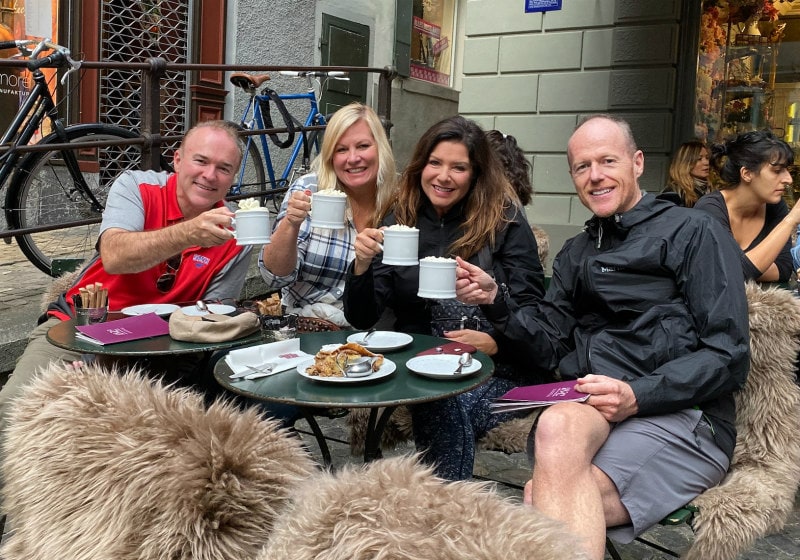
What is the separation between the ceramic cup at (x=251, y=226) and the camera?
247 cm

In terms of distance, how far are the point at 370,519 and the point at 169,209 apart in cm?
224

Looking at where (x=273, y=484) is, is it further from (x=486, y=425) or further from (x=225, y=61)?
(x=225, y=61)

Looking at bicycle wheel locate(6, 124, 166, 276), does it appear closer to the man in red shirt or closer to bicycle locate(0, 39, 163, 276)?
bicycle locate(0, 39, 163, 276)

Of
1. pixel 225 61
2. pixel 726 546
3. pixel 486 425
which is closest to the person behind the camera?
pixel 726 546

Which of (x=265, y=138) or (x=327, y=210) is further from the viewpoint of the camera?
(x=265, y=138)

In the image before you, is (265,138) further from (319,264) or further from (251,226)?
(251,226)

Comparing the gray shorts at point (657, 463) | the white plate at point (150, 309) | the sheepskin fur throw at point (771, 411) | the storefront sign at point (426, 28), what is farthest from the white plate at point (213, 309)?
the storefront sign at point (426, 28)

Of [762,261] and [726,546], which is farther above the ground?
[762,261]

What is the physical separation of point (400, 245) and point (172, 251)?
3.14ft

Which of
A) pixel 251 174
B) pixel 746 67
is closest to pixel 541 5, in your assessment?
pixel 746 67

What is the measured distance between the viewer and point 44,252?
5594 millimetres

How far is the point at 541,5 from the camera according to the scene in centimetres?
772

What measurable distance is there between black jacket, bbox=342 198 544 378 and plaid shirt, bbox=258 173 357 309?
286 mm

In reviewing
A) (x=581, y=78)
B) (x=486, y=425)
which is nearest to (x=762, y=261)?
(x=486, y=425)
